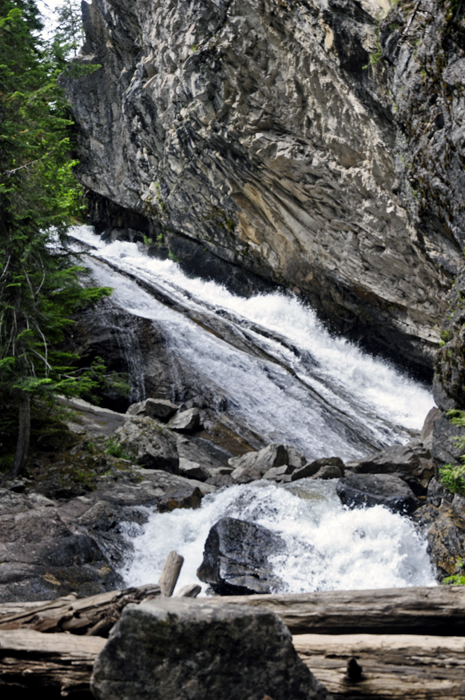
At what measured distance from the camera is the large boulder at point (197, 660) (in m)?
2.23

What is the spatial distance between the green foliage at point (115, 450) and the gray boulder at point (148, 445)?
0.07 metres

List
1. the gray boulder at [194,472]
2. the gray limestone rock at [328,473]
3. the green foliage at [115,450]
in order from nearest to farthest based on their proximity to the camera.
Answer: the gray limestone rock at [328,473]
the green foliage at [115,450]
the gray boulder at [194,472]

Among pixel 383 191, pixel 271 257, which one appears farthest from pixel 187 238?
pixel 383 191

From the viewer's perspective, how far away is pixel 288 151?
16.7 metres

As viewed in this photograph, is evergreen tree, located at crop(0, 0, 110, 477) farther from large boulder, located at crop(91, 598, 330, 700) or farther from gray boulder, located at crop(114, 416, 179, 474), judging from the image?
large boulder, located at crop(91, 598, 330, 700)

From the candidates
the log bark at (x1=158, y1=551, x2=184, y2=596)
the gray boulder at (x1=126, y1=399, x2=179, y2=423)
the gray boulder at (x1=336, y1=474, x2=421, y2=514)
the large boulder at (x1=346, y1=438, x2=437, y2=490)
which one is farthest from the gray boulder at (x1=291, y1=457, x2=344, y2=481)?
the log bark at (x1=158, y1=551, x2=184, y2=596)

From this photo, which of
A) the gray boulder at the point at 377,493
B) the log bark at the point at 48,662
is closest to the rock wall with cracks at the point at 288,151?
the gray boulder at the point at 377,493

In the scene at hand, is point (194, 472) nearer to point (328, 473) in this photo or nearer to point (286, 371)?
point (328, 473)

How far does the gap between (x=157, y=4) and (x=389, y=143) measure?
14.0 metres

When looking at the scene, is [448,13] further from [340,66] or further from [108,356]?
[108,356]

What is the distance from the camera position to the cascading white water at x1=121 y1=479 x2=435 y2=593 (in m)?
7.19

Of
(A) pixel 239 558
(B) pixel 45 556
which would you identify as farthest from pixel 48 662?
(A) pixel 239 558

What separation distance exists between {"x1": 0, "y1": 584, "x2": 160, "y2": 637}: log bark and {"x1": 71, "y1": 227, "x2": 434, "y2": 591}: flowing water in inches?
171

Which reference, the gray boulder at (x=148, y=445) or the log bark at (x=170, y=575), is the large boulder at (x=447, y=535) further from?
the gray boulder at (x=148, y=445)
